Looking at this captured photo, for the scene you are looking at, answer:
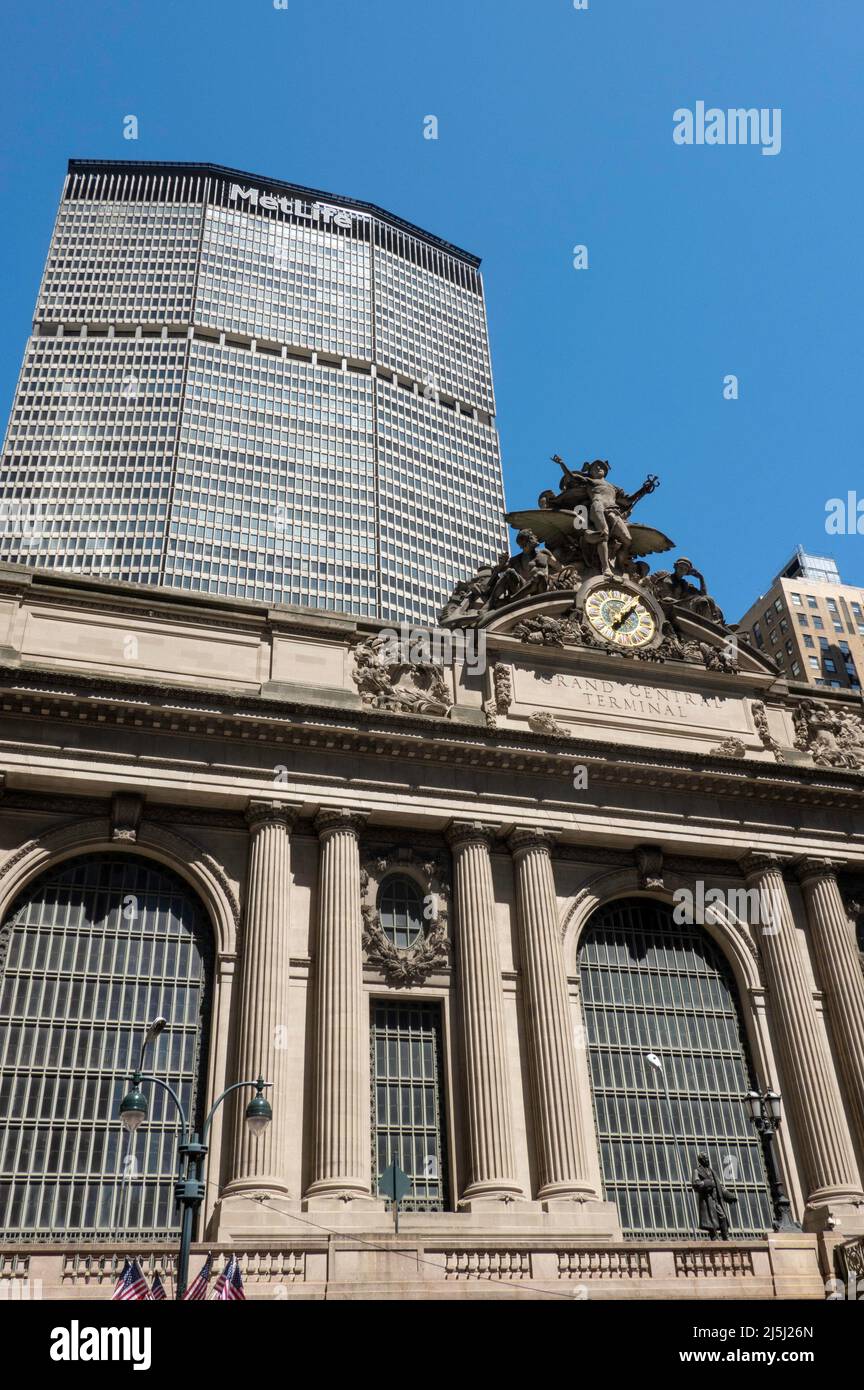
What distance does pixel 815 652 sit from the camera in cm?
9831

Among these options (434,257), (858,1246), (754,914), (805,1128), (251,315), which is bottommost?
(858,1246)

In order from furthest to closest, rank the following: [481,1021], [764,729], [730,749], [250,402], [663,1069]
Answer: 1. [250,402]
2. [764,729]
3. [730,749]
4. [663,1069]
5. [481,1021]

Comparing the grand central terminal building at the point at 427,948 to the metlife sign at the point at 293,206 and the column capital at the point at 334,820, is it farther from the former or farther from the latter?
the metlife sign at the point at 293,206

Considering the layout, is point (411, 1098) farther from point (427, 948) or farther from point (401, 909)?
point (401, 909)

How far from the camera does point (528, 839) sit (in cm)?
3272

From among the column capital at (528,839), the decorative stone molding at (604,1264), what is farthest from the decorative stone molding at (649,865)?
the decorative stone molding at (604,1264)

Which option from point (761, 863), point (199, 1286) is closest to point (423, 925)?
point (761, 863)

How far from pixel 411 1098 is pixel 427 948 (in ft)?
12.6

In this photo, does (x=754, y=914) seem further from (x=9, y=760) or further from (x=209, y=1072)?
(x=9, y=760)

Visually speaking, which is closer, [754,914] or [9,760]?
[9,760]
